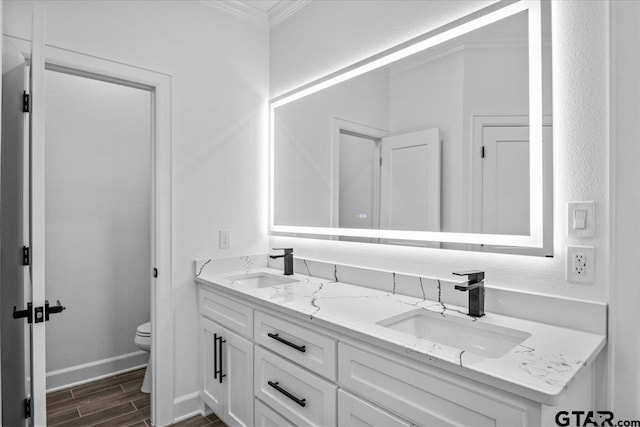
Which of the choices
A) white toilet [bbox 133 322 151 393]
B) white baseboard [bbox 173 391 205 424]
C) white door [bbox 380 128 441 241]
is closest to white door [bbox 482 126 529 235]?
white door [bbox 380 128 441 241]

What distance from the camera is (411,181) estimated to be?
1784 mm

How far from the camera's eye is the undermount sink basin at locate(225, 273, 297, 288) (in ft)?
7.38

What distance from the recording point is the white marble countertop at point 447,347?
0.89 metres

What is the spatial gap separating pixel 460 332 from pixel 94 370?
2.66 m

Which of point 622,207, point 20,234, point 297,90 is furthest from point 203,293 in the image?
point 622,207

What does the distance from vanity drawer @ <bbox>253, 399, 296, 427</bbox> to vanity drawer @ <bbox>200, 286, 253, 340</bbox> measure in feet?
1.04

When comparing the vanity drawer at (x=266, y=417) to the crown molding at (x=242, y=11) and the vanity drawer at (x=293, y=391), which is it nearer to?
the vanity drawer at (x=293, y=391)

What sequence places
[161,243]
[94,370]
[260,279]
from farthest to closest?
[94,370], [260,279], [161,243]

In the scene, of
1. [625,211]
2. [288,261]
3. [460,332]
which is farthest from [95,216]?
[625,211]

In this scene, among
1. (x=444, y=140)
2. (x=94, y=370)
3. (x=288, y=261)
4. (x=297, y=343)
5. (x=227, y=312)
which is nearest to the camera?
(x=297, y=343)

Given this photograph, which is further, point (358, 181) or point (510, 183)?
point (358, 181)

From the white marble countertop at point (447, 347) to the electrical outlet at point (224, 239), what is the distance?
20.1 inches

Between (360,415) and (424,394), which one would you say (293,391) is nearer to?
(360,415)

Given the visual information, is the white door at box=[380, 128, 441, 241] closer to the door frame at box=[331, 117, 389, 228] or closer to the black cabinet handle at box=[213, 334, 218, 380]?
the door frame at box=[331, 117, 389, 228]
